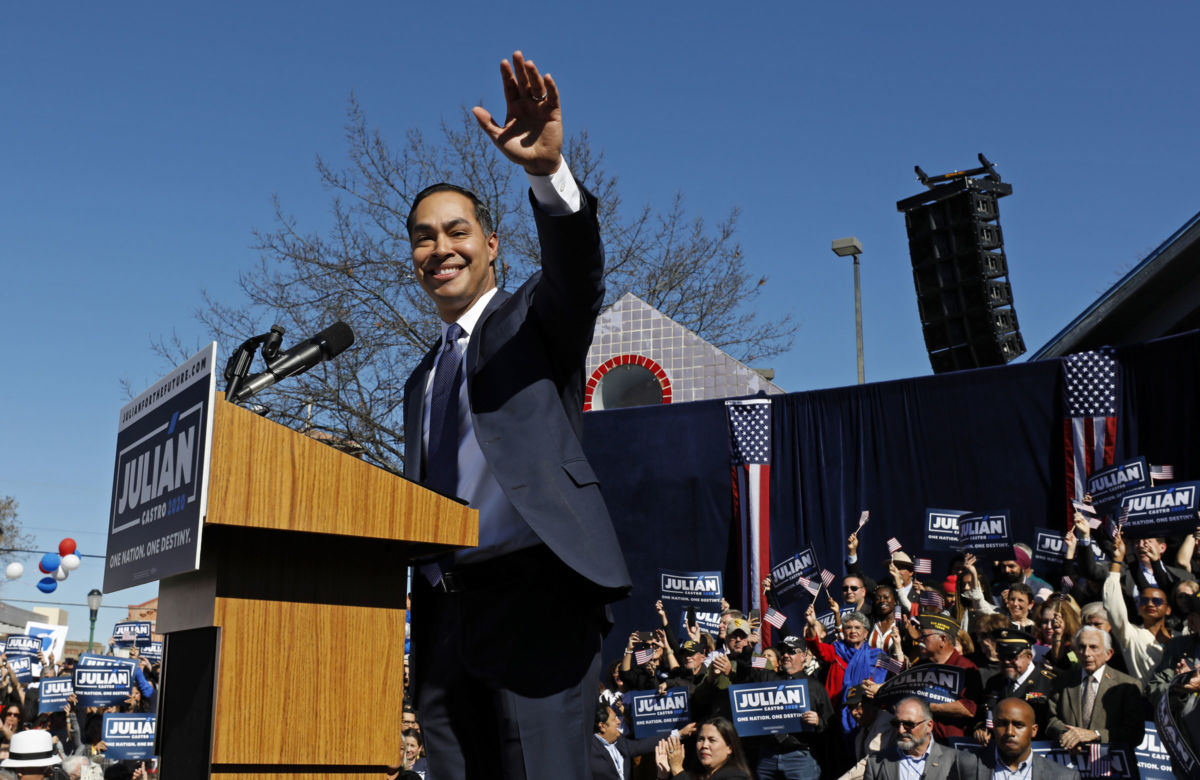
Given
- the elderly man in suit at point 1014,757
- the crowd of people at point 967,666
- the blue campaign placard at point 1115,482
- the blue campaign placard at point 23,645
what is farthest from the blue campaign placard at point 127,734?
the blue campaign placard at point 1115,482

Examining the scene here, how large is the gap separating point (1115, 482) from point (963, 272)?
359cm

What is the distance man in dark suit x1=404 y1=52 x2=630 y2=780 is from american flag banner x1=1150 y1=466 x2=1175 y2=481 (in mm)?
8914

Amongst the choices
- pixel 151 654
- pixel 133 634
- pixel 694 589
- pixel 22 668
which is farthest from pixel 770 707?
pixel 22 668

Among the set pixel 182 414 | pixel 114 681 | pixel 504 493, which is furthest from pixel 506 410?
pixel 114 681

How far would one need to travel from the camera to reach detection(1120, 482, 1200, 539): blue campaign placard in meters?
7.96

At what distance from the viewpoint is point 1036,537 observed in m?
9.59

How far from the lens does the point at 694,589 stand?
1158 centimetres

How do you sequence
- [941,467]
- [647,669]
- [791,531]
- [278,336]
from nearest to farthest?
1. [278,336]
2. [647,669]
3. [941,467]
4. [791,531]

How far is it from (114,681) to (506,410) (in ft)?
35.3

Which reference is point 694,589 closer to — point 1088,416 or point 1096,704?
point 1088,416

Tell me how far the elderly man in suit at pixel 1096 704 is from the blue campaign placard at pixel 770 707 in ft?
5.89

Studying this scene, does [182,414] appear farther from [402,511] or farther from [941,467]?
[941,467]

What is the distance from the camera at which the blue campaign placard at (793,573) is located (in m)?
11.1

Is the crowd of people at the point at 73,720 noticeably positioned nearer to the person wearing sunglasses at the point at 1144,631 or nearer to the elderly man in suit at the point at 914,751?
the elderly man in suit at the point at 914,751
